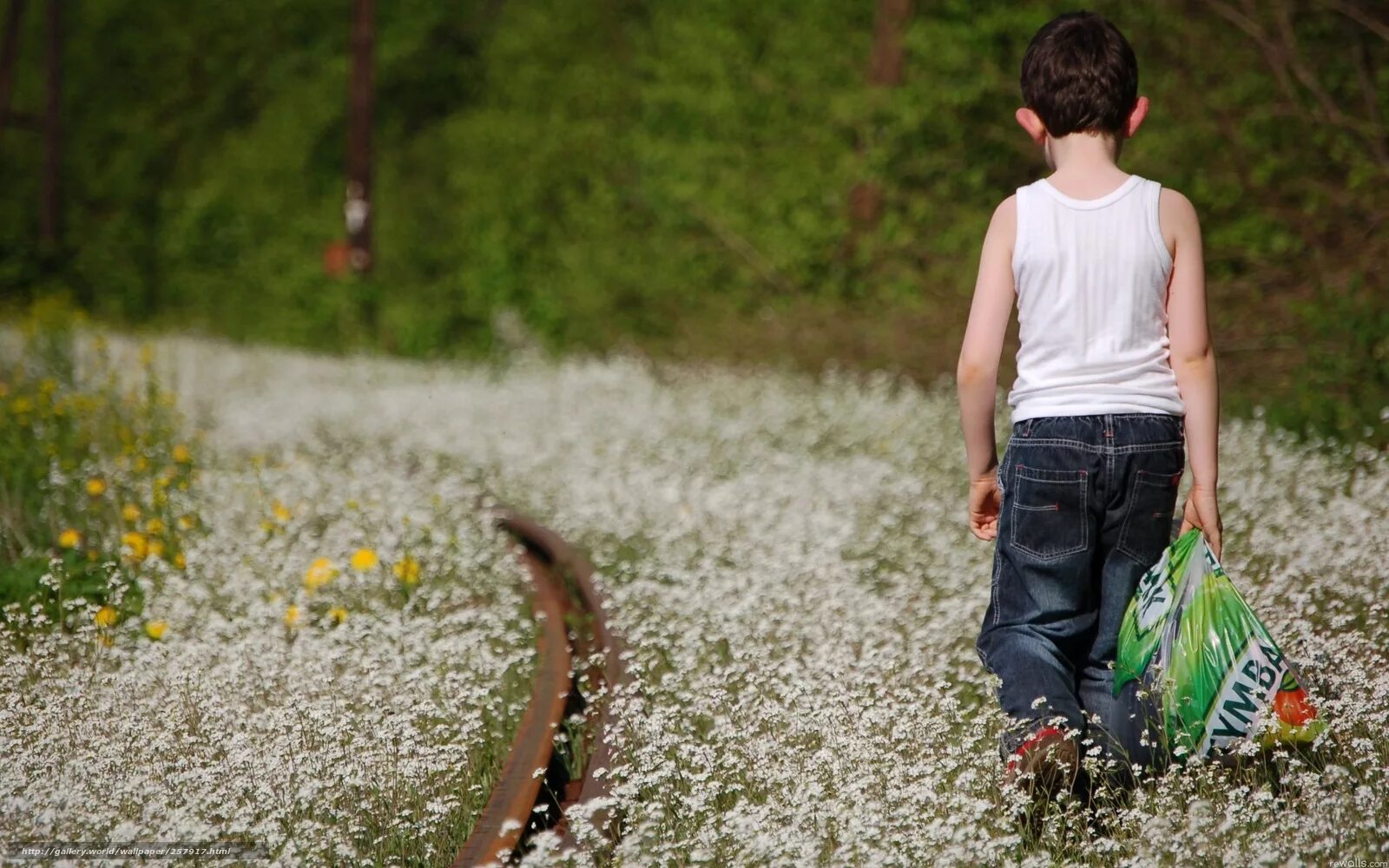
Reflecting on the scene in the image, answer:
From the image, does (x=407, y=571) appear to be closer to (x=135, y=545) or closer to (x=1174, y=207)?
(x=135, y=545)

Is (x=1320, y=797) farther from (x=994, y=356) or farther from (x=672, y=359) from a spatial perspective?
(x=672, y=359)

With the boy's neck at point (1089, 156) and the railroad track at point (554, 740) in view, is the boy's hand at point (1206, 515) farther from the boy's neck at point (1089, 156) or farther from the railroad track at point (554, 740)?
the railroad track at point (554, 740)

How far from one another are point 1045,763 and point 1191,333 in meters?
1.09

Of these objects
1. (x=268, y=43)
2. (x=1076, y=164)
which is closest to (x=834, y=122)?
(x=1076, y=164)

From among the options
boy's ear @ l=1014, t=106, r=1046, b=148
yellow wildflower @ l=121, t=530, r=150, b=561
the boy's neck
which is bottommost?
yellow wildflower @ l=121, t=530, r=150, b=561

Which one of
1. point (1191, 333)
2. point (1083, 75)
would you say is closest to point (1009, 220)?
point (1083, 75)

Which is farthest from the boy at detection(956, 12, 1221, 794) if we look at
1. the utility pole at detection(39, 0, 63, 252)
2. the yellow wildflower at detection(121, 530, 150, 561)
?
the utility pole at detection(39, 0, 63, 252)

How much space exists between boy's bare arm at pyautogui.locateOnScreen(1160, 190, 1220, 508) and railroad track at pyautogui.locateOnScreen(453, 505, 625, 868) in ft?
5.72

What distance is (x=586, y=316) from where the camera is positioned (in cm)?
2086

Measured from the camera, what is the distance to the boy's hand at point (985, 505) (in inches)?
133

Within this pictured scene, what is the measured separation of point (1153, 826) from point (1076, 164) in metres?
1.58

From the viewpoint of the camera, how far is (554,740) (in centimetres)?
416

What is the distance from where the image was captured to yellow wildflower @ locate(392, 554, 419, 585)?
5797mm

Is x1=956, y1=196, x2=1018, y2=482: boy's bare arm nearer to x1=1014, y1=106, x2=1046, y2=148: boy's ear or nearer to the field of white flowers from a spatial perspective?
x1=1014, y1=106, x2=1046, y2=148: boy's ear
